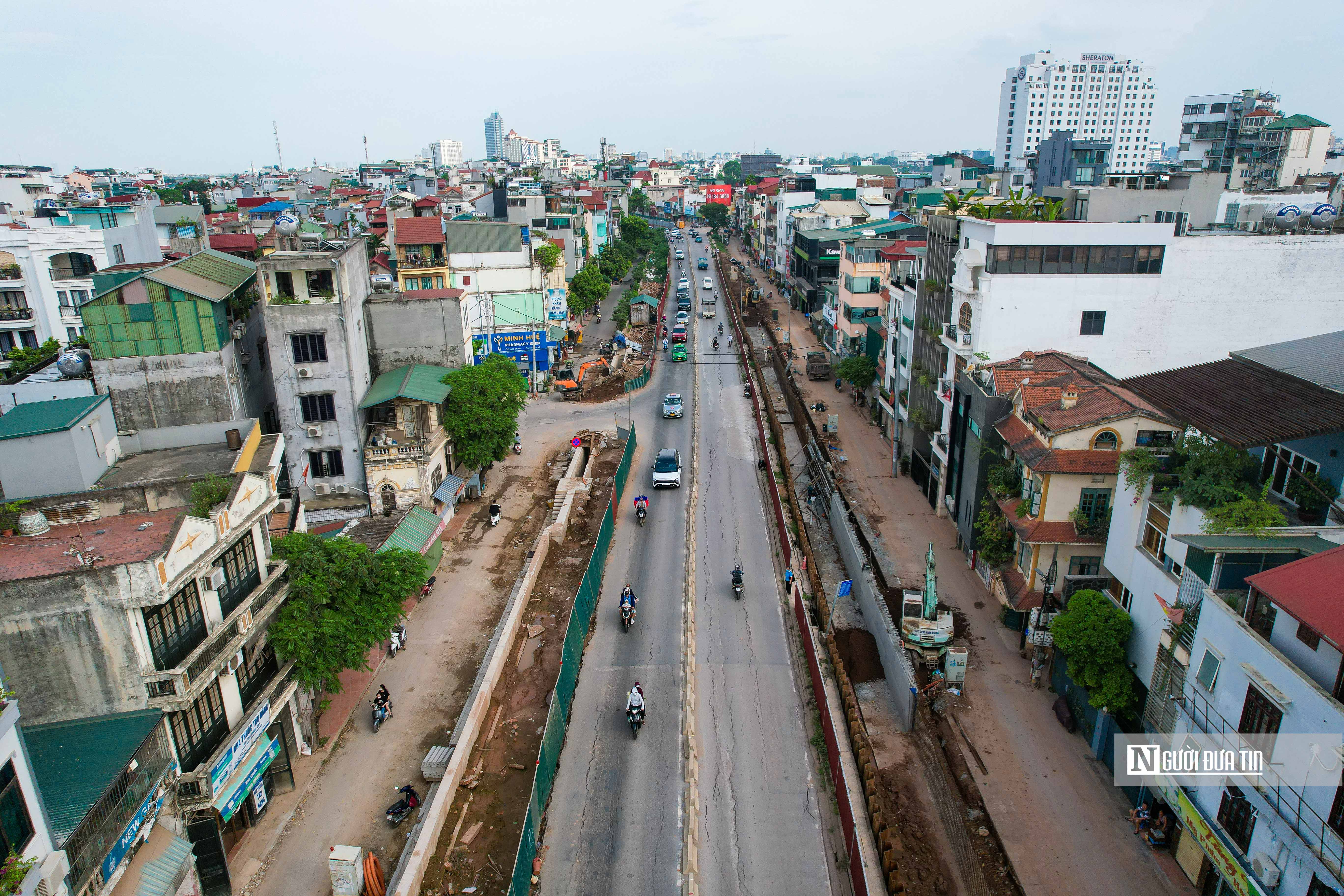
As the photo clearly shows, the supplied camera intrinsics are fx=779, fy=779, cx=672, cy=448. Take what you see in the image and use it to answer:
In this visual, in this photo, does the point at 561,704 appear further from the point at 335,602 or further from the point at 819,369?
the point at 819,369

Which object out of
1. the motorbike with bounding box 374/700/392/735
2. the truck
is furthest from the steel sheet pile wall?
the truck

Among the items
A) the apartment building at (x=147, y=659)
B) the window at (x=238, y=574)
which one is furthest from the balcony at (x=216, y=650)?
the window at (x=238, y=574)

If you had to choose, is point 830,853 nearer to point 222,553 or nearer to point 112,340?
point 222,553

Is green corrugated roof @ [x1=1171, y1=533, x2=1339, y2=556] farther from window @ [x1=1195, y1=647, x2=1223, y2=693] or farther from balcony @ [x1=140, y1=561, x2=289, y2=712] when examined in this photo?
balcony @ [x1=140, y1=561, x2=289, y2=712]

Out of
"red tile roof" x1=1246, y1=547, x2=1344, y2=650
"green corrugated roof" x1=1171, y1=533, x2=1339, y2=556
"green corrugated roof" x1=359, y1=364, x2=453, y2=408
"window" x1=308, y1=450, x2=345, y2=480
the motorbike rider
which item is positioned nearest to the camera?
"red tile roof" x1=1246, y1=547, x2=1344, y2=650

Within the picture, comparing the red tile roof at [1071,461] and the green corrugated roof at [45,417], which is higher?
the green corrugated roof at [45,417]

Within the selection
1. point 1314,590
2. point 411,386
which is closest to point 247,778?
point 411,386

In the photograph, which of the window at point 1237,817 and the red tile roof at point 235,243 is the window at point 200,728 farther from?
the red tile roof at point 235,243
